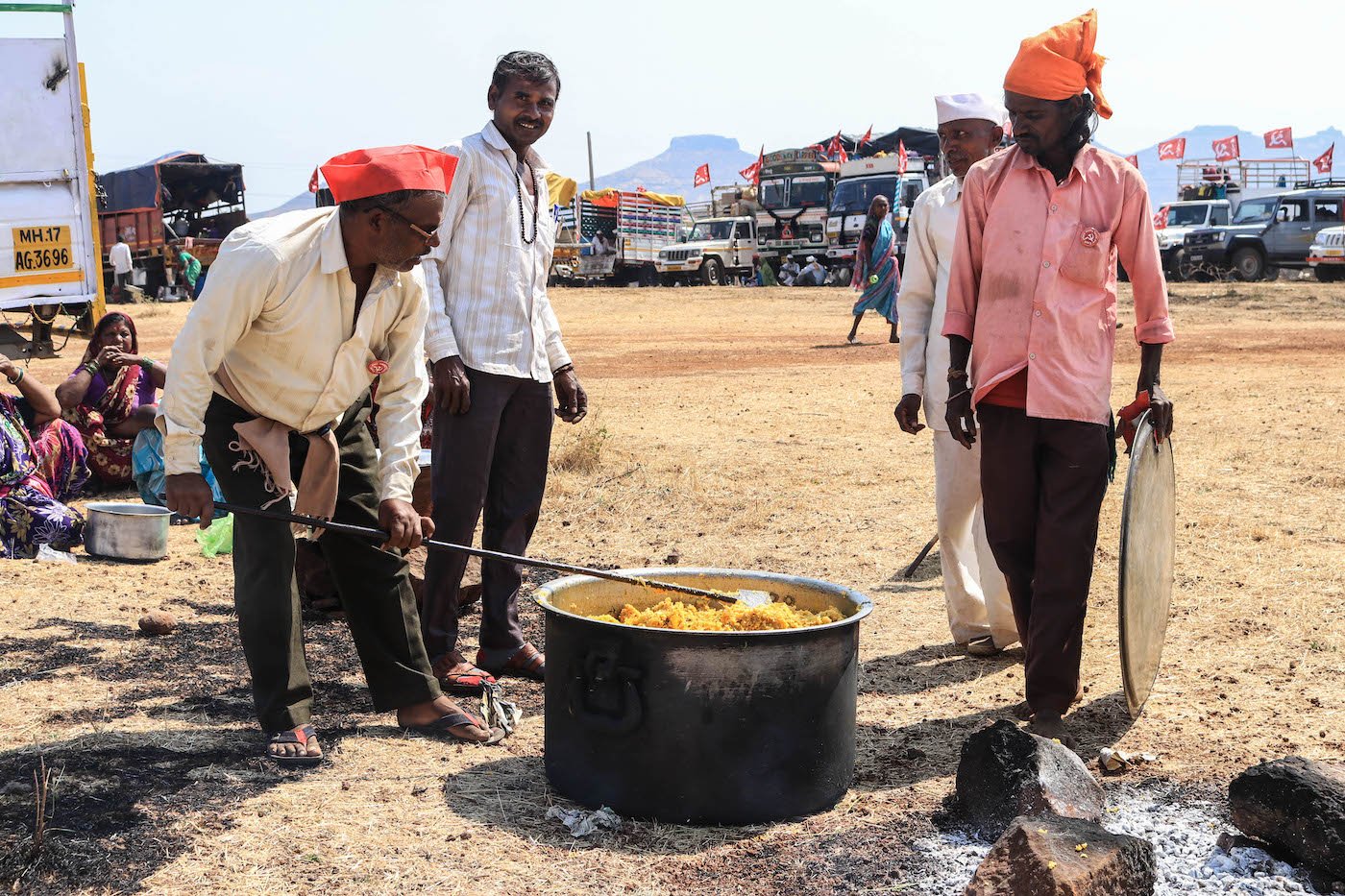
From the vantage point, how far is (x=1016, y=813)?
3324 millimetres

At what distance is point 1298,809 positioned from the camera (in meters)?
3.11

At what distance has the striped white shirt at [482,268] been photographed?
4.47m

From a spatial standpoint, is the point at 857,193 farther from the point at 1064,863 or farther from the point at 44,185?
the point at 1064,863

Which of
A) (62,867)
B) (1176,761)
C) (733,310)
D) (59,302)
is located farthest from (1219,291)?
(62,867)

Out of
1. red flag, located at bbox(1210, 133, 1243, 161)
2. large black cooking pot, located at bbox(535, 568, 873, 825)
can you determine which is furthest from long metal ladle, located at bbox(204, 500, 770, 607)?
red flag, located at bbox(1210, 133, 1243, 161)

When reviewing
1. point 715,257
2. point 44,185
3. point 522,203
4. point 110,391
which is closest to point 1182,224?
point 715,257

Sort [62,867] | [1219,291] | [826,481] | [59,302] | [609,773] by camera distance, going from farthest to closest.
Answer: [1219,291] < [59,302] < [826,481] < [609,773] < [62,867]

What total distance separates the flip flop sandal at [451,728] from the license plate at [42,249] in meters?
6.23

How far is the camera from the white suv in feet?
86.3

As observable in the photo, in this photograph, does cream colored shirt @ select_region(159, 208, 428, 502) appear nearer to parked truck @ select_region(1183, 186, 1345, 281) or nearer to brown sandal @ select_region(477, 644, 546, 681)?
brown sandal @ select_region(477, 644, 546, 681)

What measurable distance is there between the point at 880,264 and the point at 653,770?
475 inches

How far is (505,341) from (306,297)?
0.94m

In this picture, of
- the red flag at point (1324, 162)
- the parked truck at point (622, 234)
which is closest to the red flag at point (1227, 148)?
the red flag at point (1324, 162)

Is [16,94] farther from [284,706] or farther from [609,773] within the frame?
[609,773]
